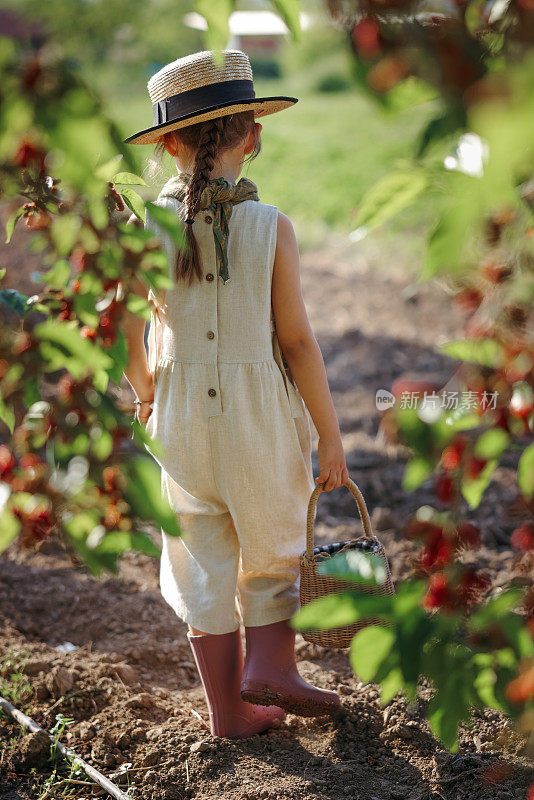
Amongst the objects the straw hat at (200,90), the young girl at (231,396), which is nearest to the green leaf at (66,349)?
the young girl at (231,396)

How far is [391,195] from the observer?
0.84 metres

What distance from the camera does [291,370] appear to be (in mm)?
1895

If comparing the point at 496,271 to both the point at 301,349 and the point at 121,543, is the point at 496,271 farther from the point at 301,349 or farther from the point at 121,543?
the point at 301,349

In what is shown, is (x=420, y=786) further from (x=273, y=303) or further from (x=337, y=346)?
(x=337, y=346)

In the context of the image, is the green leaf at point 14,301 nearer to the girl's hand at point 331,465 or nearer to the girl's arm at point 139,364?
the girl's arm at point 139,364

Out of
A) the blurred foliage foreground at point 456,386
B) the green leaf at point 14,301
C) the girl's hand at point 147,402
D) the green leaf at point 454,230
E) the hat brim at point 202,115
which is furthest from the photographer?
the girl's hand at point 147,402

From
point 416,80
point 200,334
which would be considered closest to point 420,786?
point 200,334

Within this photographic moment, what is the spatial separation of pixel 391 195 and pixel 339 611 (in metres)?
0.41

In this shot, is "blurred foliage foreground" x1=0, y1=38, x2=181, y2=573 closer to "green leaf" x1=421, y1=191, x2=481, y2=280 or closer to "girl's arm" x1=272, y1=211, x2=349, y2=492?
"green leaf" x1=421, y1=191, x2=481, y2=280

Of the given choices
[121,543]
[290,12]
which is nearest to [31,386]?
[121,543]

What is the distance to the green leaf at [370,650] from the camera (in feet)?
2.72

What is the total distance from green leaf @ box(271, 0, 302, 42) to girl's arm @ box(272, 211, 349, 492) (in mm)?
852

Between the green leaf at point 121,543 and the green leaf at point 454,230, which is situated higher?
the green leaf at point 454,230

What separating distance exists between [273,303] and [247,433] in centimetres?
29
